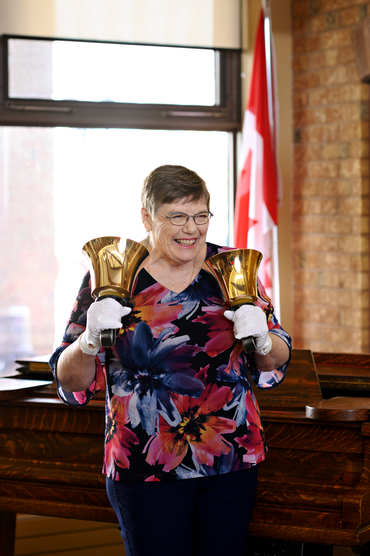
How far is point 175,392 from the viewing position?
4.09 ft

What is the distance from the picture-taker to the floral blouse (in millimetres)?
1248

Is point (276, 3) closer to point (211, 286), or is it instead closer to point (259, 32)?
point (259, 32)

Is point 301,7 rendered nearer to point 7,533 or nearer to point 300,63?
point 300,63

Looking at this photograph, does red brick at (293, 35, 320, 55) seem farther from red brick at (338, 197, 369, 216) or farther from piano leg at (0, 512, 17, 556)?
piano leg at (0, 512, 17, 556)

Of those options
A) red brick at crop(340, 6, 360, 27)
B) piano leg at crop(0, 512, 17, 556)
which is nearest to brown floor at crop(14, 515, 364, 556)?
piano leg at crop(0, 512, 17, 556)

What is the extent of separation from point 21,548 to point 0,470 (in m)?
0.91

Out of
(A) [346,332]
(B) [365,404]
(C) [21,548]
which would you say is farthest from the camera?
(A) [346,332]

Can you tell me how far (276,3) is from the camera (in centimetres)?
323

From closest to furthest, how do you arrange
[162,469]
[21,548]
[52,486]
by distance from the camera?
1. [162,469]
2. [52,486]
3. [21,548]

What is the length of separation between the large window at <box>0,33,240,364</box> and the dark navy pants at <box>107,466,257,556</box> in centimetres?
212

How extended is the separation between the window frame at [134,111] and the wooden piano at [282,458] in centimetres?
178

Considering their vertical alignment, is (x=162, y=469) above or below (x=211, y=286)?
below

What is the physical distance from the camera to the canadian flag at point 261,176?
3.07 m

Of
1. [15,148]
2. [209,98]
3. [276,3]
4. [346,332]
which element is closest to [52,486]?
[346,332]
